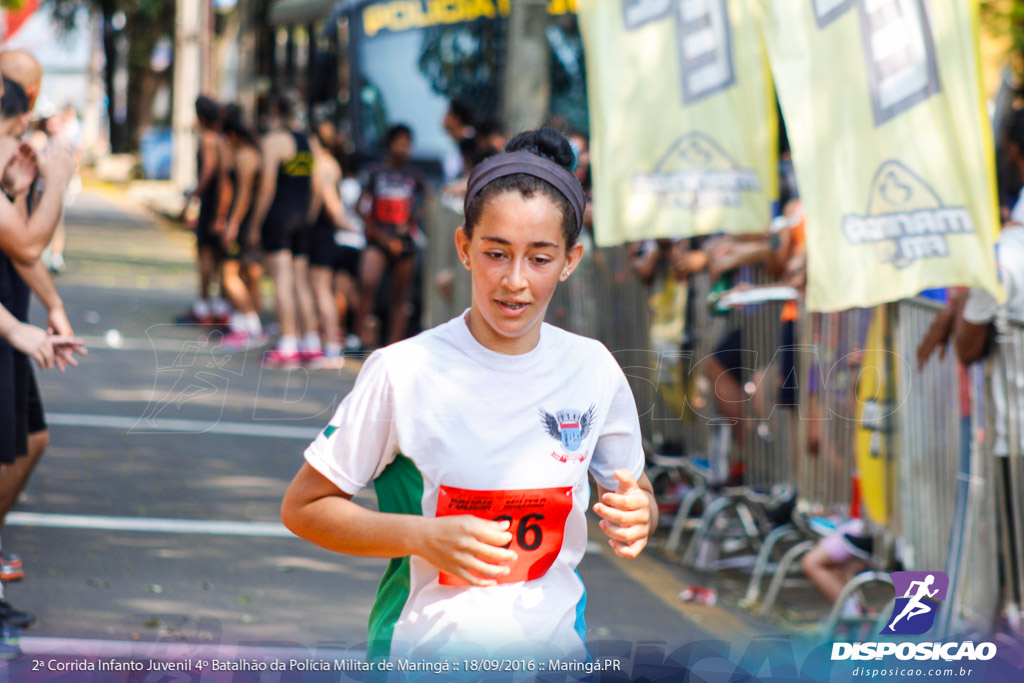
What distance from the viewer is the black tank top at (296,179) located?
1145cm

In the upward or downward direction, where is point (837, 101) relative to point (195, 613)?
upward

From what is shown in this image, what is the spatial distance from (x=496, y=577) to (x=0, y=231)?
9.39ft

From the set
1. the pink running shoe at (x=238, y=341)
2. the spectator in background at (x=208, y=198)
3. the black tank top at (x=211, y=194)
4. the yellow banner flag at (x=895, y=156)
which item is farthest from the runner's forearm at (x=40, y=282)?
the black tank top at (x=211, y=194)

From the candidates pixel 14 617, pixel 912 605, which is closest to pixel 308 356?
pixel 14 617

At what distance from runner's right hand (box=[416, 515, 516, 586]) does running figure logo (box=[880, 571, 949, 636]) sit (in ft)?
5.69

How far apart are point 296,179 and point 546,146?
9067mm

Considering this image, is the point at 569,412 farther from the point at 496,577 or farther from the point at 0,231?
the point at 0,231

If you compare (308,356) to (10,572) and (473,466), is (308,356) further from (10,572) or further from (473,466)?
(473,466)

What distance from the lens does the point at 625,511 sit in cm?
250

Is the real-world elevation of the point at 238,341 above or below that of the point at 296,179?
below

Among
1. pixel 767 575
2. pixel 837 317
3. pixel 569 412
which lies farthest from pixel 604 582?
pixel 569 412

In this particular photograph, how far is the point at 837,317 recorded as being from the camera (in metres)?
6.09

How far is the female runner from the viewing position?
2.50 meters

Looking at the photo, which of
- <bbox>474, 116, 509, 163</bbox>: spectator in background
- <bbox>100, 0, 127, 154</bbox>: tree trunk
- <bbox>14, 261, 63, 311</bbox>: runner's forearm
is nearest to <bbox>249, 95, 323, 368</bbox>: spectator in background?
<bbox>474, 116, 509, 163</bbox>: spectator in background
